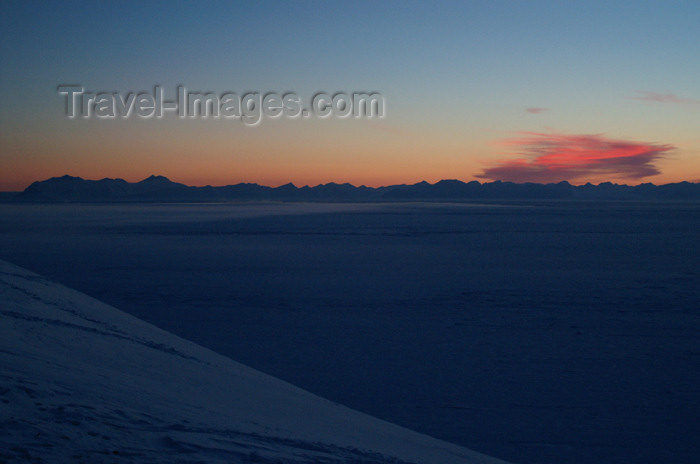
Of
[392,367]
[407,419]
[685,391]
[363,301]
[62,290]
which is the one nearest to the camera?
[407,419]

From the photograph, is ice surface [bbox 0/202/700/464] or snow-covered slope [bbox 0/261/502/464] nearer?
snow-covered slope [bbox 0/261/502/464]

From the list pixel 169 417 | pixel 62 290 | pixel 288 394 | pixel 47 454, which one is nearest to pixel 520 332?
pixel 288 394

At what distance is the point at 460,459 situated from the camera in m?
3.94

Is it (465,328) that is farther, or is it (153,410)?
(465,328)

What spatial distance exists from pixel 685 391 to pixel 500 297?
4487 millimetres

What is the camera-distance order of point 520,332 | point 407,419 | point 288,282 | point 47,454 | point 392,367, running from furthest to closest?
point 288,282 < point 520,332 < point 392,367 < point 407,419 < point 47,454

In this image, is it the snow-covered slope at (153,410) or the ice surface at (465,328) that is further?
the ice surface at (465,328)

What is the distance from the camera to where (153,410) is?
140 inches

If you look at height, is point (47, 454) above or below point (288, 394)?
above

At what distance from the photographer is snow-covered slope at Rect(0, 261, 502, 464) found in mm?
2850

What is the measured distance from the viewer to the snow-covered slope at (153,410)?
285 cm

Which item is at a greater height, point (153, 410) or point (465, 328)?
point (153, 410)

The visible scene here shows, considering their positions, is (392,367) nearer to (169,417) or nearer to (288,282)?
(169,417)

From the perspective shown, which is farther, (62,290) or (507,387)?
(62,290)
